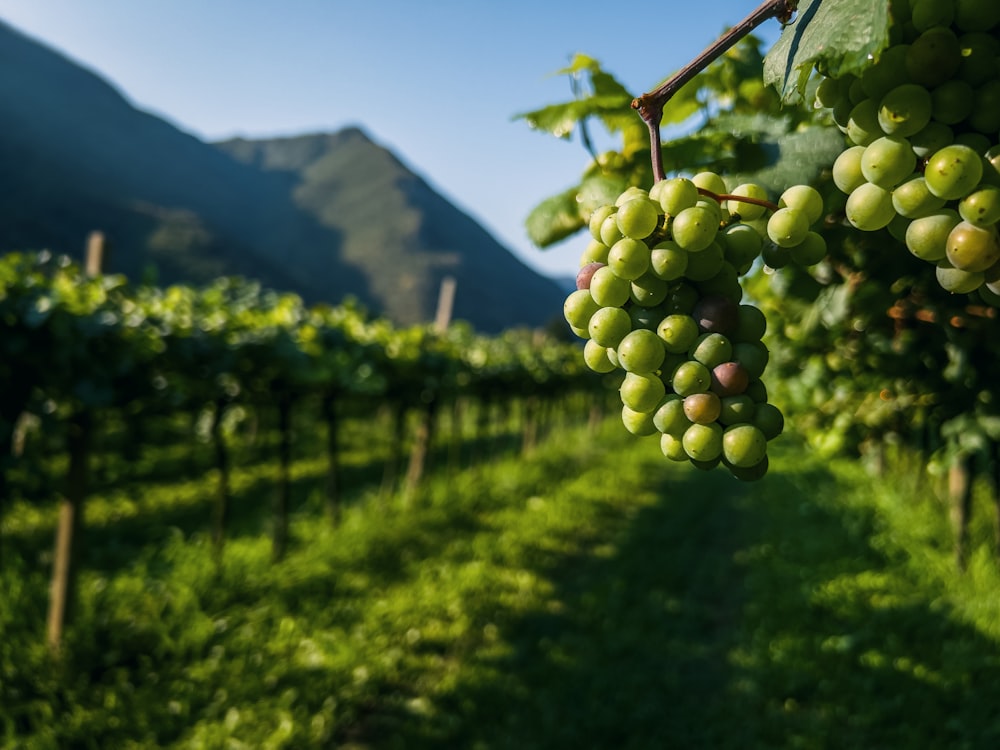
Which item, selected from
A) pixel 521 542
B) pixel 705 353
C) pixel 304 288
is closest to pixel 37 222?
pixel 304 288

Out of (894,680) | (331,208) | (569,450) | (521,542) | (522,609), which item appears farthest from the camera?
(331,208)

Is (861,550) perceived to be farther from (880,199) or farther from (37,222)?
(37,222)

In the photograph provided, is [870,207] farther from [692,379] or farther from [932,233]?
[692,379]

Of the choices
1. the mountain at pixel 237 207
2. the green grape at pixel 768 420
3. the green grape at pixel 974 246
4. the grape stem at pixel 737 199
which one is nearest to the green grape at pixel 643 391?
the green grape at pixel 768 420

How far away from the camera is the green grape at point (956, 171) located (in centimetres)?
62

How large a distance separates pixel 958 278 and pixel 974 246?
0.06m

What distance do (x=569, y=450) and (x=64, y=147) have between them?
3461 inches

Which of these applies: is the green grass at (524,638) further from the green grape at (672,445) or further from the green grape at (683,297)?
the green grape at (683,297)

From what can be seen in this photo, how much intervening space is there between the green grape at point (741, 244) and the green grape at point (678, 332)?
80 millimetres

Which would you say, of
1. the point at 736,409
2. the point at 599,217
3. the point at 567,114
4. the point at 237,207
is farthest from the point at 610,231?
the point at 237,207

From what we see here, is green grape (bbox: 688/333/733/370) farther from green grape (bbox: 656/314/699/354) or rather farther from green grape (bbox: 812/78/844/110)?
green grape (bbox: 812/78/844/110)

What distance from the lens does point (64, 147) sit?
77312 millimetres

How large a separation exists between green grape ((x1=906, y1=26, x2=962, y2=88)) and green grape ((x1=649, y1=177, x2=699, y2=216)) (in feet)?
0.74

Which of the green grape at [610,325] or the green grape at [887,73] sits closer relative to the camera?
the green grape at [887,73]
